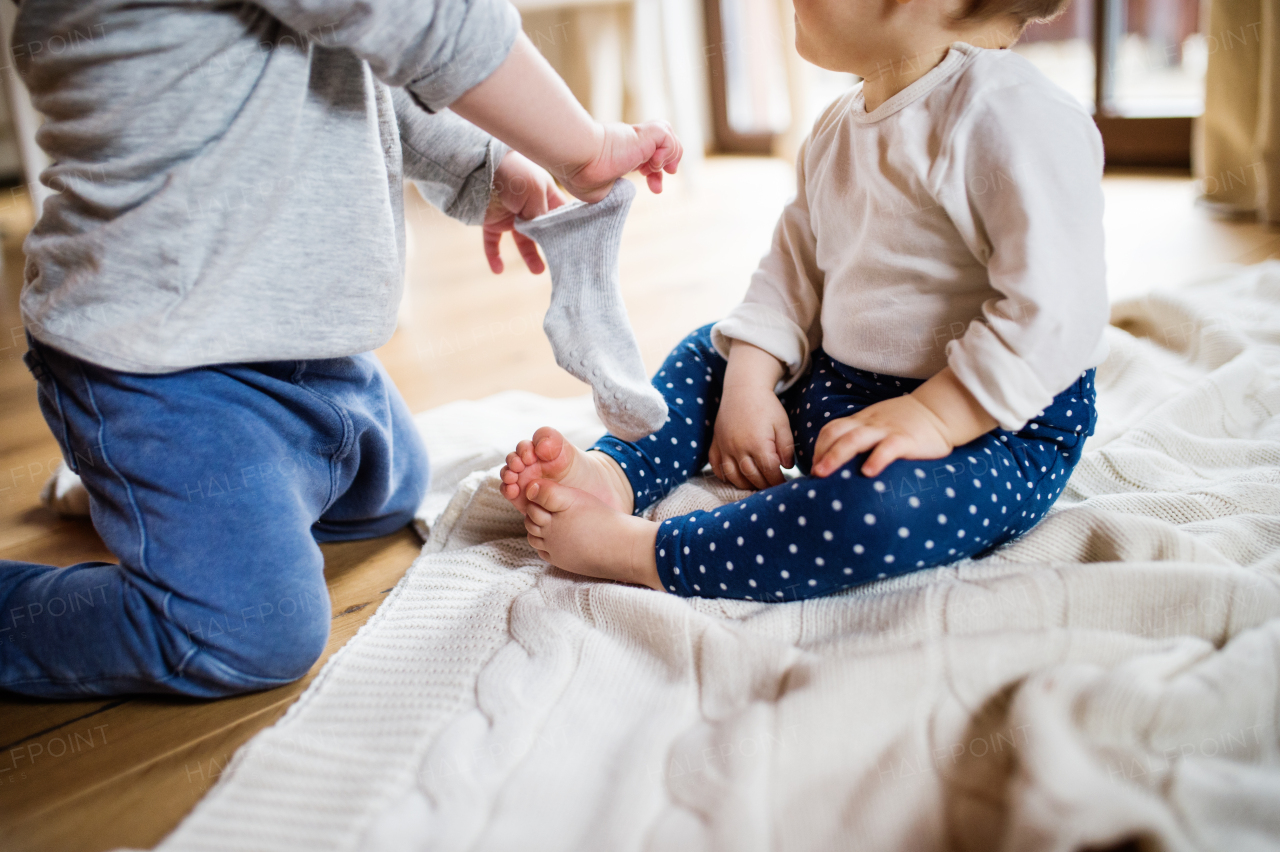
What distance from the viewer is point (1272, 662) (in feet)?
1.58

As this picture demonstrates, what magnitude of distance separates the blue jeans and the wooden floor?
0.12 feet

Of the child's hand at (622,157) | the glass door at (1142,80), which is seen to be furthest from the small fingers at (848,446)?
the glass door at (1142,80)

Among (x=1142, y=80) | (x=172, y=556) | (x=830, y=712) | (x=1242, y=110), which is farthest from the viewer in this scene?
(x=1142, y=80)

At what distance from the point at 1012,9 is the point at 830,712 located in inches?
19.3

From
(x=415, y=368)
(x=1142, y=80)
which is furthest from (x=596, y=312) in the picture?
(x=1142, y=80)

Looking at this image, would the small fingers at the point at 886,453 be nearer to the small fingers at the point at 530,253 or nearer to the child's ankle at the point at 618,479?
the child's ankle at the point at 618,479

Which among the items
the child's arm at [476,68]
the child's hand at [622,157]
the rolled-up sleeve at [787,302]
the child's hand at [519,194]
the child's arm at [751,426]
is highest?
the child's arm at [476,68]

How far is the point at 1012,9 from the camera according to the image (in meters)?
0.64

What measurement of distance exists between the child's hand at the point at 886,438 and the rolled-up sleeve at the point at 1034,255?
35mm

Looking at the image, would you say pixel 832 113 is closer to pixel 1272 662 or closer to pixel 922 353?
pixel 922 353

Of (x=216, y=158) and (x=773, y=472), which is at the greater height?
(x=216, y=158)

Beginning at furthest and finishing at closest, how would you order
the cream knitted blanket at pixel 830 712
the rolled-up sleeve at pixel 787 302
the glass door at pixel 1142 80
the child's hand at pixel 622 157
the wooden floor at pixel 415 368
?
the glass door at pixel 1142 80, the rolled-up sleeve at pixel 787 302, the child's hand at pixel 622 157, the wooden floor at pixel 415 368, the cream knitted blanket at pixel 830 712

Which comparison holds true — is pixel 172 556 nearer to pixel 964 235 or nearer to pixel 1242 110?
pixel 964 235

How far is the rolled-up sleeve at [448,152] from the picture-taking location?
2.62ft
